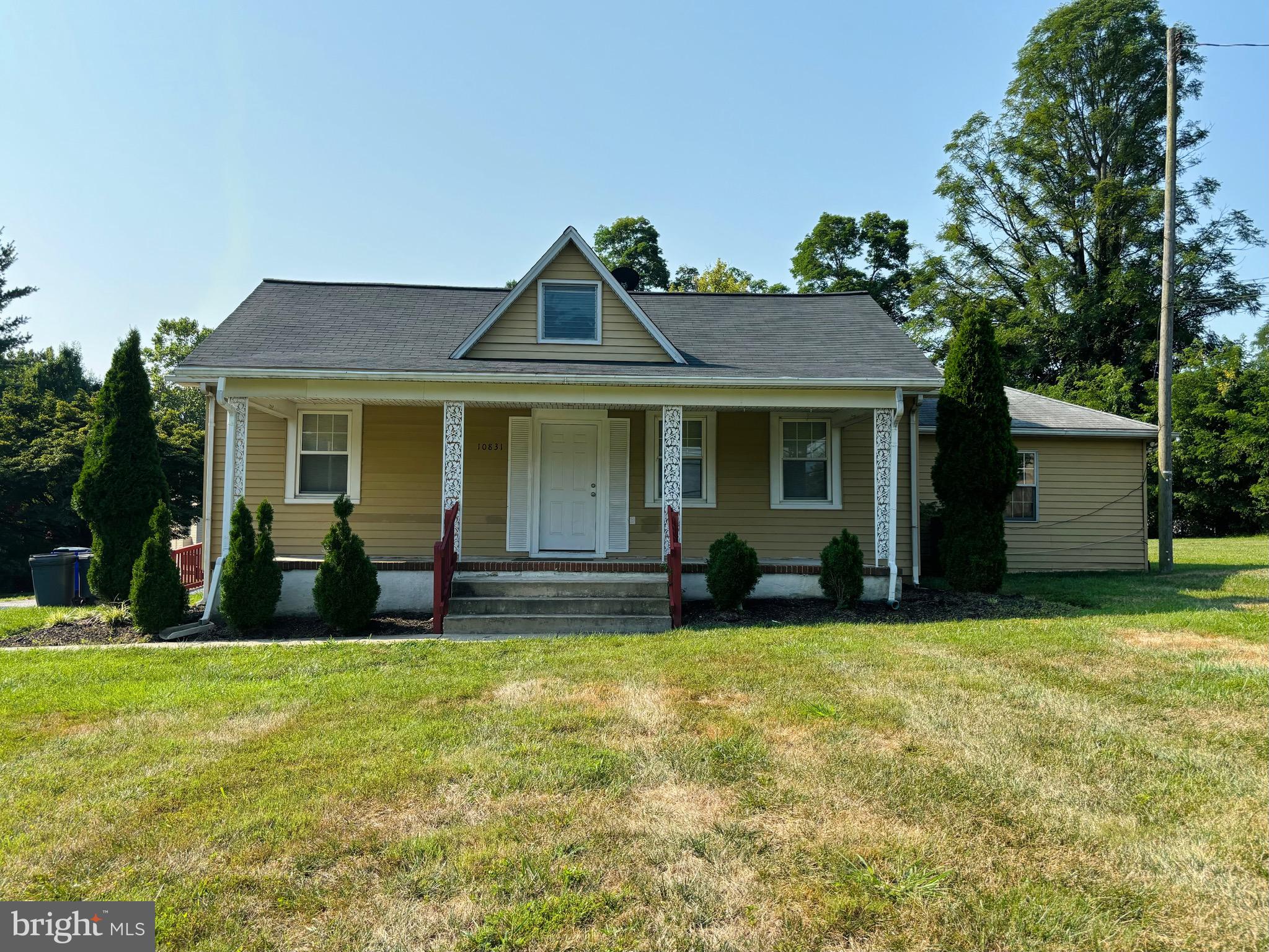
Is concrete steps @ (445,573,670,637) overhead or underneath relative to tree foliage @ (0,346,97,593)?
underneath

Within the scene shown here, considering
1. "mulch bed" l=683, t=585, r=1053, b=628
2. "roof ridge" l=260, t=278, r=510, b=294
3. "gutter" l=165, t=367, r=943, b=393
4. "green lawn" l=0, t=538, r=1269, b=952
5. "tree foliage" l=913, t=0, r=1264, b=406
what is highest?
"tree foliage" l=913, t=0, r=1264, b=406

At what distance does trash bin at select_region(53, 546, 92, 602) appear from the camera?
11844 millimetres

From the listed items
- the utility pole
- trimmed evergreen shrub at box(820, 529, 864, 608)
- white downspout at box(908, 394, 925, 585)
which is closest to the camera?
trimmed evergreen shrub at box(820, 529, 864, 608)

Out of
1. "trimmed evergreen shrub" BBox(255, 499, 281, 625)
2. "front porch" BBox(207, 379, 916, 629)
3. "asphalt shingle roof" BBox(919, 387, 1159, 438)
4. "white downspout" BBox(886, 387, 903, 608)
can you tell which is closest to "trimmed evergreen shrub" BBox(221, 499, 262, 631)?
"trimmed evergreen shrub" BBox(255, 499, 281, 625)

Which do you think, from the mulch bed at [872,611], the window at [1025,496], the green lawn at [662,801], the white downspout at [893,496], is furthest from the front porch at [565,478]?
the green lawn at [662,801]

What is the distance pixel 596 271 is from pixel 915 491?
19.7 feet

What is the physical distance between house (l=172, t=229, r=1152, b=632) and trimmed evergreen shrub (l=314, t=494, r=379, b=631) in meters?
1.11

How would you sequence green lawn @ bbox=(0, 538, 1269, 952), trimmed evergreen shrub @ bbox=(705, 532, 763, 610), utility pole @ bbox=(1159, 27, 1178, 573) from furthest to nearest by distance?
utility pole @ bbox=(1159, 27, 1178, 573) → trimmed evergreen shrub @ bbox=(705, 532, 763, 610) → green lawn @ bbox=(0, 538, 1269, 952)

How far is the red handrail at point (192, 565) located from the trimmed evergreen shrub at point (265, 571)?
4.45 m

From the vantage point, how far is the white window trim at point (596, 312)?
36.4ft

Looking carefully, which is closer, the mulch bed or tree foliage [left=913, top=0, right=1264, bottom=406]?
the mulch bed

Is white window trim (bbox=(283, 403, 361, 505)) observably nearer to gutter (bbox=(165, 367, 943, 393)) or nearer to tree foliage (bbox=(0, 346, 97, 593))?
gutter (bbox=(165, 367, 943, 393))

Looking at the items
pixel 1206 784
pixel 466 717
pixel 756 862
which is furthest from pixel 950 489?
pixel 756 862

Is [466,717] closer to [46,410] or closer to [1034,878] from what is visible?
[1034,878]
